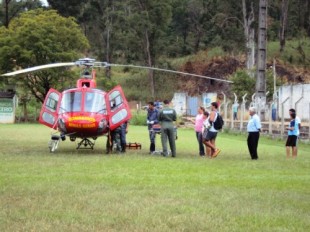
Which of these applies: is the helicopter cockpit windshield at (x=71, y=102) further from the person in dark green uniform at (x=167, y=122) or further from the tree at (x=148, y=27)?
the tree at (x=148, y=27)

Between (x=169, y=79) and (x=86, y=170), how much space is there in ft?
178

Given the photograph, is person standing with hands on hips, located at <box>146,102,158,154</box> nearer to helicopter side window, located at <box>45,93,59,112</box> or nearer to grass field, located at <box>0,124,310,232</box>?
helicopter side window, located at <box>45,93,59,112</box>

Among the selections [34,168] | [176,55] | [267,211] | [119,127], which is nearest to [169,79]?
[176,55]

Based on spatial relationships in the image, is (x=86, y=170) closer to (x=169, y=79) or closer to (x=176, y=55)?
(x=169, y=79)

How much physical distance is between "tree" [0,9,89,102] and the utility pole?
784 inches

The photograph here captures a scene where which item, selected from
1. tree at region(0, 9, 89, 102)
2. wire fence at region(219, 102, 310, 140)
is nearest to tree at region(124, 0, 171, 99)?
tree at region(0, 9, 89, 102)

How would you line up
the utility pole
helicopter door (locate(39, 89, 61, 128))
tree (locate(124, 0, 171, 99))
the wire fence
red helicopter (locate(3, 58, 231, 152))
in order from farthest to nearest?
tree (locate(124, 0, 171, 99)) < the utility pole < the wire fence < helicopter door (locate(39, 89, 61, 128)) < red helicopter (locate(3, 58, 231, 152))

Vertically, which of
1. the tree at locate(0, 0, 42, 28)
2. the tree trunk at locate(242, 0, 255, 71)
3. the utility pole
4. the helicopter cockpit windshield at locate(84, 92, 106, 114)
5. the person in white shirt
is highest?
the tree at locate(0, 0, 42, 28)

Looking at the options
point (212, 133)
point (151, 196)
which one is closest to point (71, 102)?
point (212, 133)

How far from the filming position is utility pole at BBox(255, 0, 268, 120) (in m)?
30.0

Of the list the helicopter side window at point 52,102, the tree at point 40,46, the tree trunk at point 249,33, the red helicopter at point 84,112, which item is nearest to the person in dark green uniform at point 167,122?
the red helicopter at point 84,112

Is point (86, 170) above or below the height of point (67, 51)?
below

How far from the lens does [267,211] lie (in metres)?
7.88

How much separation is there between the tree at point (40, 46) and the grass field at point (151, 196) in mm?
32571
